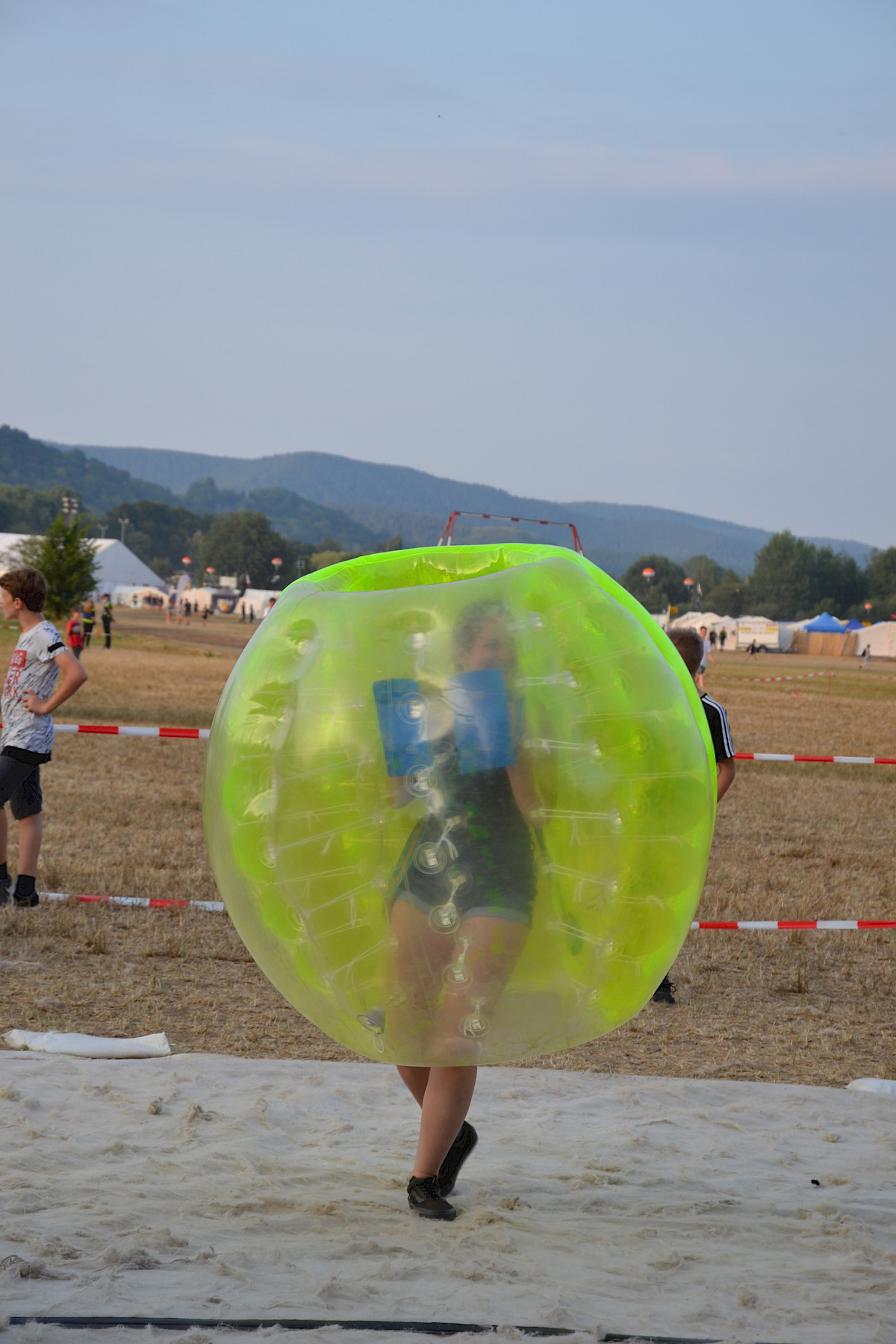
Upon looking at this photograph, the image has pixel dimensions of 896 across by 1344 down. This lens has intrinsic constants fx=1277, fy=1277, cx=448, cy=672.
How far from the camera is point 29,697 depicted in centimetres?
645

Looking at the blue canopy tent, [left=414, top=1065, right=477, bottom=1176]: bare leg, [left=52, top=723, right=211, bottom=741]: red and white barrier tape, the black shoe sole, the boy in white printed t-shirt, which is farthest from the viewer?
the blue canopy tent

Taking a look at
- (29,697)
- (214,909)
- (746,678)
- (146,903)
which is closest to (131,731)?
(146,903)

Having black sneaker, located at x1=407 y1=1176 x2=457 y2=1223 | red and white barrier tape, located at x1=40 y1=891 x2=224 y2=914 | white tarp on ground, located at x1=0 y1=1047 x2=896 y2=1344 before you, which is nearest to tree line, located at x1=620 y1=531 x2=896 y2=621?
red and white barrier tape, located at x1=40 y1=891 x2=224 y2=914

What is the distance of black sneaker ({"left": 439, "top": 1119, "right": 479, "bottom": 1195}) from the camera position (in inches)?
135

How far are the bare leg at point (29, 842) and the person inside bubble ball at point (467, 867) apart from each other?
422 cm

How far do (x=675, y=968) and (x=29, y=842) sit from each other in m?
3.38

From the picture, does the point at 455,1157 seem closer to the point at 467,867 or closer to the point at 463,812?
the point at 467,867

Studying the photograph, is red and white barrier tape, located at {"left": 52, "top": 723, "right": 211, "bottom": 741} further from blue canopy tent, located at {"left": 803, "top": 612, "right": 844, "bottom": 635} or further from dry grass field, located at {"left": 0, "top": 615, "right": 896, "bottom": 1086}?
blue canopy tent, located at {"left": 803, "top": 612, "right": 844, "bottom": 635}

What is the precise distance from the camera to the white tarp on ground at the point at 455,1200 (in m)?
2.90

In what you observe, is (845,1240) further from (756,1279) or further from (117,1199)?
(117,1199)

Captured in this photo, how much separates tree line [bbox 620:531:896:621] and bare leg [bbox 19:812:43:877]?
114 meters

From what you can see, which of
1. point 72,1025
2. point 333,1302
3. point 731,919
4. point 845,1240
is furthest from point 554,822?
point 731,919

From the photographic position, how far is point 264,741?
2.94 metres

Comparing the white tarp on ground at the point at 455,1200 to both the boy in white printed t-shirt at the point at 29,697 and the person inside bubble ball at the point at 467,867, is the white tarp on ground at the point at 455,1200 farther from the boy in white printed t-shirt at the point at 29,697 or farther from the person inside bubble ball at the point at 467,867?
the boy in white printed t-shirt at the point at 29,697
